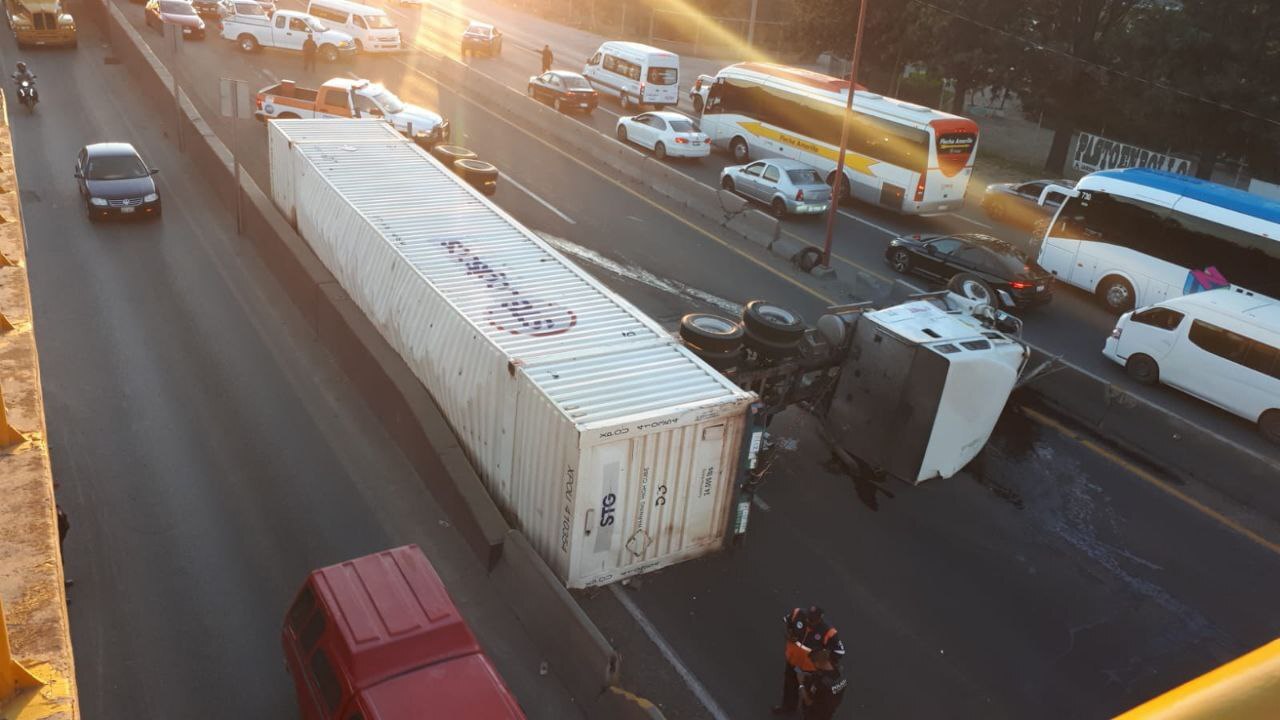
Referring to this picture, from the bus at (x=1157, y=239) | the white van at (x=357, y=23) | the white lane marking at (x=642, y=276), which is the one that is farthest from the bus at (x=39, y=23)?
the bus at (x=1157, y=239)

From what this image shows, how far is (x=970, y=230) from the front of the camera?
30.1m

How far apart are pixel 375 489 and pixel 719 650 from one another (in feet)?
18.2

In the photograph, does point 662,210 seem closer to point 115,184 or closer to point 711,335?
point 115,184

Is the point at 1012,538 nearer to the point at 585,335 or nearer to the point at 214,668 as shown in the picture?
the point at 585,335

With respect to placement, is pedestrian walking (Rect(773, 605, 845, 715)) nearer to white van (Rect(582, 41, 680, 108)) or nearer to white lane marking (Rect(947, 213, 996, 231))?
white lane marking (Rect(947, 213, 996, 231))

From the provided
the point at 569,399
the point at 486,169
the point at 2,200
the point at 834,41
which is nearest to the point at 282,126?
the point at 486,169

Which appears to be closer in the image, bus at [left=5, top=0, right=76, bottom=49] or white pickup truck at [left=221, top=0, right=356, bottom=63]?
bus at [left=5, top=0, right=76, bottom=49]

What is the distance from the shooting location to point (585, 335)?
13008 mm

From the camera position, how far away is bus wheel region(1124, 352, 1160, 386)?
1916 cm

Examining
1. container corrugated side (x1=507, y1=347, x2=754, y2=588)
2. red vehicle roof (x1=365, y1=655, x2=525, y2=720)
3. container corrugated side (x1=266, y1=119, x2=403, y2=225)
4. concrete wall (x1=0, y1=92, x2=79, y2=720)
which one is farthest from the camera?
container corrugated side (x1=266, y1=119, x2=403, y2=225)

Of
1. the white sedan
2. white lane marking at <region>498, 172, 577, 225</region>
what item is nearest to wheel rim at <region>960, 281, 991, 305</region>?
white lane marking at <region>498, 172, 577, 225</region>

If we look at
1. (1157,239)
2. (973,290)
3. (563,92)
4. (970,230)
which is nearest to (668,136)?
(563,92)

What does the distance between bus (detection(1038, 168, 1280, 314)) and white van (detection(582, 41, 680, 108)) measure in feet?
63.4

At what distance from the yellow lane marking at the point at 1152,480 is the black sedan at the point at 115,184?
65.3 ft
